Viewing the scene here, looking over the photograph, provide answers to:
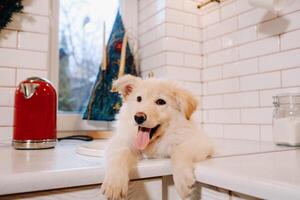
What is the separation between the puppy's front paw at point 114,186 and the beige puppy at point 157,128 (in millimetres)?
58

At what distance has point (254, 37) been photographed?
126 centimetres

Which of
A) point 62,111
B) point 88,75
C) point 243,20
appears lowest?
point 62,111

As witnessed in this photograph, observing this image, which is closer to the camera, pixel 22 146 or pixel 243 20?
pixel 22 146

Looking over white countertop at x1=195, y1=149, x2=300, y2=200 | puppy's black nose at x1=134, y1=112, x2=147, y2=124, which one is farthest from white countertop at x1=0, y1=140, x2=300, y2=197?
puppy's black nose at x1=134, y1=112, x2=147, y2=124

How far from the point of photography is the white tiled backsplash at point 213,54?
116 cm

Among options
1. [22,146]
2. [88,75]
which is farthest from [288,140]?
[88,75]

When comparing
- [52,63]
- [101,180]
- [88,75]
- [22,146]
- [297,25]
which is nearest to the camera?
[101,180]

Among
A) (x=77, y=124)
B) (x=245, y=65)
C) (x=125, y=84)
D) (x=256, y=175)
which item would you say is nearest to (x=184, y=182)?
(x=256, y=175)

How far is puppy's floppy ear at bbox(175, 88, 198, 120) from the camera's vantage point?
79cm

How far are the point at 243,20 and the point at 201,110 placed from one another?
0.52 meters

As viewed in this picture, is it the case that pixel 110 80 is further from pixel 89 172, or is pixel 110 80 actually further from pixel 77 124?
pixel 89 172

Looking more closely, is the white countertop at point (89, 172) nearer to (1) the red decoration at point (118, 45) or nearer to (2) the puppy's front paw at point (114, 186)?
(2) the puppy's front paw at point (114, 186)

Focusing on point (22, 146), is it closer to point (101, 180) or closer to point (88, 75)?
point (101, 180)

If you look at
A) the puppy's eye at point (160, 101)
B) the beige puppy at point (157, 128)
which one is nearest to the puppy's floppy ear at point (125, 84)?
the beige puppy at point (157, 128)
